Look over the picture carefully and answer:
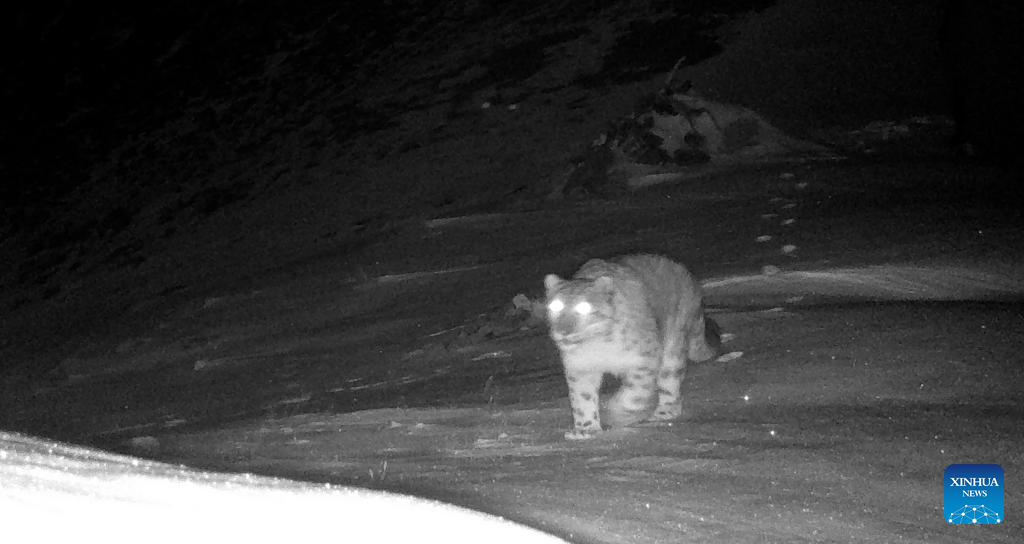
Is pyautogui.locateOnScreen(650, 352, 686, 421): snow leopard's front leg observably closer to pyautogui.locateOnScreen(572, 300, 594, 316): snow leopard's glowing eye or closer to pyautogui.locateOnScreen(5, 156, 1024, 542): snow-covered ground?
pyautogui.locateOnScreen(5, 156, 1024, 542): snow-covered ground

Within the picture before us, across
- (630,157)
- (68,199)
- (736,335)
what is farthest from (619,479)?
(68,199)

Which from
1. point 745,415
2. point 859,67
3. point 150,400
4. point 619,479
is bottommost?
point 859,67

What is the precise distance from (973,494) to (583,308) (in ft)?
6.10

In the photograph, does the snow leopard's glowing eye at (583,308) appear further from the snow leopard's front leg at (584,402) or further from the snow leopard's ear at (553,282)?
the snow leopard's front leg at (584,402)

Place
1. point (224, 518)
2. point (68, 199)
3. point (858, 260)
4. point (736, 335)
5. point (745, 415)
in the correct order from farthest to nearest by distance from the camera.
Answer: point (68, 199)
point (858, 260)
point (736, 335)
point (745, 415)
point (224, 518)

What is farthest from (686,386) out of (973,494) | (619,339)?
(973,494)

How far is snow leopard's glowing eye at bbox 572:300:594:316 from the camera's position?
4.44 metres

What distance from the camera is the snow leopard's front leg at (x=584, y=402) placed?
4.49 m

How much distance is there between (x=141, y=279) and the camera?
1429 centimetres

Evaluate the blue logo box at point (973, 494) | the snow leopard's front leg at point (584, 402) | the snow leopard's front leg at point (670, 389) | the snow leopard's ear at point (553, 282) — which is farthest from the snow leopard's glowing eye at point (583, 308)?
the blue logo box at point (973, 494)

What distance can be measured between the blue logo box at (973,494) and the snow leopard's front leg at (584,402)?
1.61 meters

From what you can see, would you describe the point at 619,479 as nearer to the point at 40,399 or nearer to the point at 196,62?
the point at 40,399

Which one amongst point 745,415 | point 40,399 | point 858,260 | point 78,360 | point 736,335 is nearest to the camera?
point 745,415

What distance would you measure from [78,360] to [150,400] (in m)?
2.97
